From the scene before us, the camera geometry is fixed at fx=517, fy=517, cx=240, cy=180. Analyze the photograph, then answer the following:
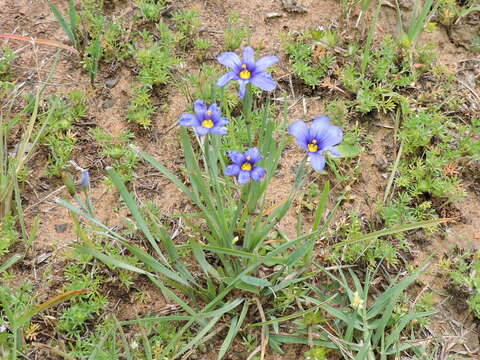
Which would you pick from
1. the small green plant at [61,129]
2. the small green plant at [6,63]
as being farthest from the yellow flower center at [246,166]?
the small green plant at [6,63]

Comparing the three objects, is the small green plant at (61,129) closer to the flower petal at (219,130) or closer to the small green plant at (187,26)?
the small green plant at (187,26)

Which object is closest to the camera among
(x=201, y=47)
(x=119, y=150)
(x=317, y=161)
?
(x=317, y=161)

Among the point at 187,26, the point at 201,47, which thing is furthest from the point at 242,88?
the point at 187,26

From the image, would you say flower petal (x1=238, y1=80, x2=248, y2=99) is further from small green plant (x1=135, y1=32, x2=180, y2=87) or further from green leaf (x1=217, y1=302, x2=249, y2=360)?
small green plant (x1=135, y1=32, x2=180, y2=87)

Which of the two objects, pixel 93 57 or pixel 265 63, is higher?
pixel 265 63

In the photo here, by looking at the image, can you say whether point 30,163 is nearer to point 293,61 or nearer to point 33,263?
point 33,263

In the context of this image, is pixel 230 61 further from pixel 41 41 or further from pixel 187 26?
pixel 41 41

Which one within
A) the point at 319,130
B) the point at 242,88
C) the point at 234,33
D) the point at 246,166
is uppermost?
the point at 242,88
